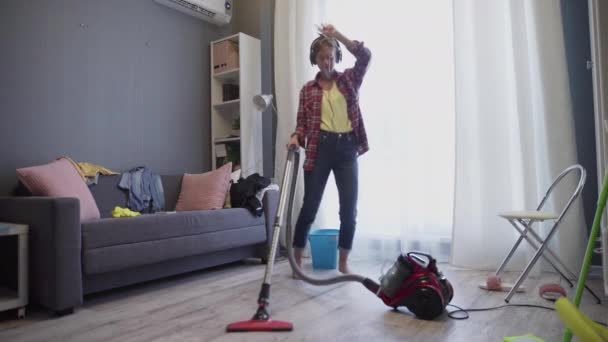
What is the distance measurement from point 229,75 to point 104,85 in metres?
1.10

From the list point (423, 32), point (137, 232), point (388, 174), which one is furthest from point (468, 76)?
point (137, 232)

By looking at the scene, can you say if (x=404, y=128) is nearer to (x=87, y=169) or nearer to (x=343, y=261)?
(x=343, y=261)

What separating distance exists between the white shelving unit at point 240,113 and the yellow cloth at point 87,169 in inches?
42.5

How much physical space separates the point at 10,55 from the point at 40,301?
→ 1632mm

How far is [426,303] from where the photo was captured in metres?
1.61

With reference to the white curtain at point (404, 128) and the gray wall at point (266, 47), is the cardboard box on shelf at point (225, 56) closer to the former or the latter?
the gray wall at point (266, 47)

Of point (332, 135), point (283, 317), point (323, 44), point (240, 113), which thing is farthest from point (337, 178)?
point (240, 113)

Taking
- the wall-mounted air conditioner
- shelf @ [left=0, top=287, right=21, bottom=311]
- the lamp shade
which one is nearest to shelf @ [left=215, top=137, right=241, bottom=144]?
the lamp shade

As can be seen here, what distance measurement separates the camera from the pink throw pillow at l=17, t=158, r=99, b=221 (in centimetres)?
219

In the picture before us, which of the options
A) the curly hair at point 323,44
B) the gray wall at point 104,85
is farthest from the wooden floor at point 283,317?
the curly hair at point 323,44

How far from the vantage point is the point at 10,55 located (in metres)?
2.48

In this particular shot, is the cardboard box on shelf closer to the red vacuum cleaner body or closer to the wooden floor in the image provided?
the wooden floor

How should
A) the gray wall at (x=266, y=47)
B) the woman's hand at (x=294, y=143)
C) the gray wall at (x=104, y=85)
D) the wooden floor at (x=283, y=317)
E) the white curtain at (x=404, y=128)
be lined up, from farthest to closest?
the gray wall at (x=266, y=47)
the white curtain at (x=404, y=128)
the gray wall at (x=104, y=85)
the woman's hand at (x=294, y=143)
the wooden floor at (x=283, y=317)

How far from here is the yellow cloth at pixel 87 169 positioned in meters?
2.52
